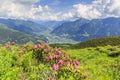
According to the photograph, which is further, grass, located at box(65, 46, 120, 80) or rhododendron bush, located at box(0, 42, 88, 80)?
grass, located at box(65, 46, 120, 80)

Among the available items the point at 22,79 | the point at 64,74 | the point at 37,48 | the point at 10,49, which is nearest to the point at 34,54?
the point at 37,48

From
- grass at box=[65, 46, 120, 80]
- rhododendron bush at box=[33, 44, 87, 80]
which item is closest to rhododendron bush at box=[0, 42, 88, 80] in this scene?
rhododendron bush at box=[33, 44, 87, 80]

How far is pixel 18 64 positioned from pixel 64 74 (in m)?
3.45

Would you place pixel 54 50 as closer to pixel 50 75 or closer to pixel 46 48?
pixel 46 48

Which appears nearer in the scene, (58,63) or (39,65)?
(58,63)

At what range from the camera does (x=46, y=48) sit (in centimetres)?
1350

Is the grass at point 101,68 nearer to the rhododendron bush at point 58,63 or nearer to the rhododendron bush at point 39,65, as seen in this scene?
the rhododendron bush at point 58,63

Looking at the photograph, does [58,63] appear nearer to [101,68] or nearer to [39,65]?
[39,65]

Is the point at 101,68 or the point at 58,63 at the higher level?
the point at 58,63

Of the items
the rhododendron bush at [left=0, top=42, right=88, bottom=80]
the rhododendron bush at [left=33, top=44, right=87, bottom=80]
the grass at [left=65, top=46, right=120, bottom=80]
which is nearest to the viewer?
the rhododendron bush at [left=0, top=42, right=88, bottom=80]

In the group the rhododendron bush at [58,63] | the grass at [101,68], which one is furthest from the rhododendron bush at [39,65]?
the grass at [101,68]

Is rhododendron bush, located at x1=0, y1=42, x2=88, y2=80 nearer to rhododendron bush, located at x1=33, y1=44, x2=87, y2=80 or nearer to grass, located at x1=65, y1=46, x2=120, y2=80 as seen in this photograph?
rhododendron bush, located at x1=33, y1=44, x2=87, y2=80

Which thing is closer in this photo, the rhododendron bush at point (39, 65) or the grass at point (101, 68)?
the rhododendron bush at point (39, 65)

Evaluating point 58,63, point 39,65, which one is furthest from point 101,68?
point 58,63
